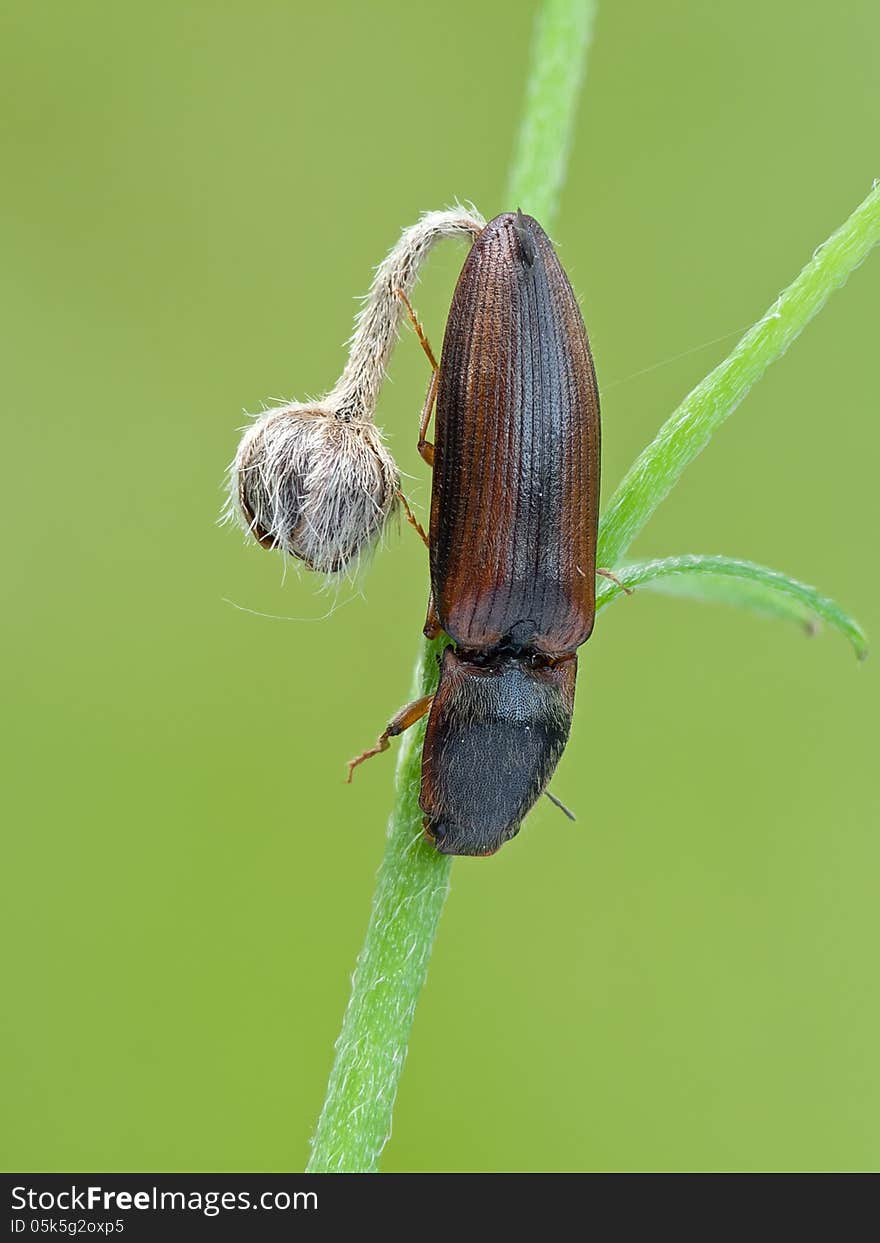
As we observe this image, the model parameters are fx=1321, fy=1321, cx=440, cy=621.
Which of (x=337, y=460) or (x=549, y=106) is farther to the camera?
(x=549, y=106)

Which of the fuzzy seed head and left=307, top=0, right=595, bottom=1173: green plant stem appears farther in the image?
the fuzzy seed head

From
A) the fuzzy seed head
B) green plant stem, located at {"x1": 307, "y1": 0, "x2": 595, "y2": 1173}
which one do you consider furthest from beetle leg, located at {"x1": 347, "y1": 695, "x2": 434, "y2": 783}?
the fuzzy seed head

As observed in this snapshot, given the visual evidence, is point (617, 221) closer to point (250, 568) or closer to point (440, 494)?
point (250, 568)

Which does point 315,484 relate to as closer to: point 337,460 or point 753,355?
point 337,460

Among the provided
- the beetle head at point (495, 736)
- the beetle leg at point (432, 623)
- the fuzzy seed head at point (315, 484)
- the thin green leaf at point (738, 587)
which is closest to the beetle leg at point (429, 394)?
the fuzzy seed head at point (315, 484)

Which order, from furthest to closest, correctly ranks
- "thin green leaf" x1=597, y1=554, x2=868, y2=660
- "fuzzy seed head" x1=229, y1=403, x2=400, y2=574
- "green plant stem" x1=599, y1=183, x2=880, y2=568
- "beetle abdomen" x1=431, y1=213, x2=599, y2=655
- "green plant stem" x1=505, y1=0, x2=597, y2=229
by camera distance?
"green plant stem" x1=505, y1=0, x2=597, y2=229
"beetle abdomen" x1=431, y1=213, x2=599, y2=655
"fuzzy seed head" x1=229, y1=403, x2=400, y2=574
"thin green leaf" x1=597, y1=554, x2=868, y2=660
"green plant stem" x1=599, y1=183, x2=880, y2=568

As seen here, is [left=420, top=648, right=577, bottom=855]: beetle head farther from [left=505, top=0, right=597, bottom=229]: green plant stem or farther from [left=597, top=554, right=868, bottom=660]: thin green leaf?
[left=505, top=0, right=597, bottom=229]: green plant stem

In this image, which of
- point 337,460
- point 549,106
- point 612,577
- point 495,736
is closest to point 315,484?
point 337,460
